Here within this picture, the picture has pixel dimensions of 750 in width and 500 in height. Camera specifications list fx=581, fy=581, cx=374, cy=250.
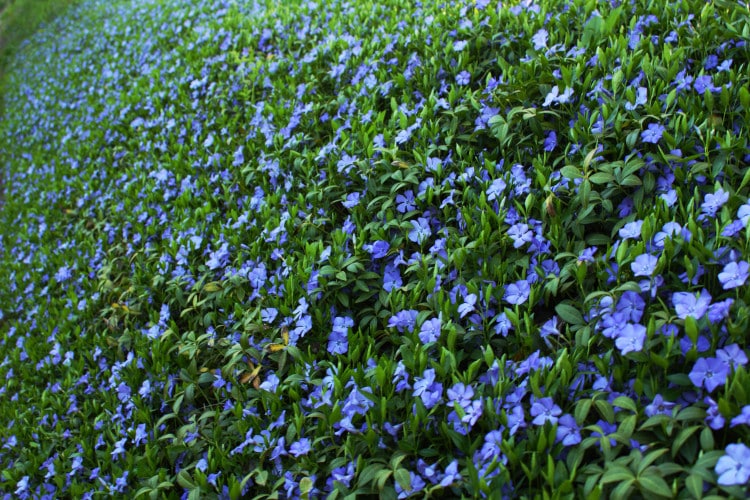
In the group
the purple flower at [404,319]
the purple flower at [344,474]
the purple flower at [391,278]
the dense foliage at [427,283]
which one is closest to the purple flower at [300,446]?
the dense foliage at [427,283]

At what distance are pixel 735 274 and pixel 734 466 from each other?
574 mm

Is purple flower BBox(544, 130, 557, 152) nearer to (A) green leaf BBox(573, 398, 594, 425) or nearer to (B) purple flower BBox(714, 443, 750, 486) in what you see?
(A) green leaf BBox(573, 398, 594, 425)

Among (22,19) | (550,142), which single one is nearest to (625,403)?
(550,142)

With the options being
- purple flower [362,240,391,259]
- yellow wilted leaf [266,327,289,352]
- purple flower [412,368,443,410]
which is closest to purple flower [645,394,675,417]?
purple flower [412,368,443,410]

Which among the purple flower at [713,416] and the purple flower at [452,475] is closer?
the purple flower at [713,416]

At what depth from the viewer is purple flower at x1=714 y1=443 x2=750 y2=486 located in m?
1.39

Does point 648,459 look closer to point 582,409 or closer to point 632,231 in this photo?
point 582,409

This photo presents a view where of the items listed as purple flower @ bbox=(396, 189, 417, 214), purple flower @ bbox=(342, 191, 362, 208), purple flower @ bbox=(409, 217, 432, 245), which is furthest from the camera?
purple flower @ bbox=(342, 191, 362, 208)

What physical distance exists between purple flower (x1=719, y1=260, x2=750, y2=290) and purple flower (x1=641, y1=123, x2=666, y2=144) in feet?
2.44

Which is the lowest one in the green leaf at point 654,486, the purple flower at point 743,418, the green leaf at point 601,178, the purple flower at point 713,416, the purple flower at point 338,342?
the green leaf at point 654,486

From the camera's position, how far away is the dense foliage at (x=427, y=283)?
1748 millimetres

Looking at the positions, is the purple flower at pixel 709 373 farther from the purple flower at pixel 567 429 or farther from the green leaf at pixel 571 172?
the green leaf at pixel 571 172

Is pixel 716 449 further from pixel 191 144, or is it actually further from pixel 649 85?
pixel 191 144

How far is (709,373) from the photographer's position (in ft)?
5.30
